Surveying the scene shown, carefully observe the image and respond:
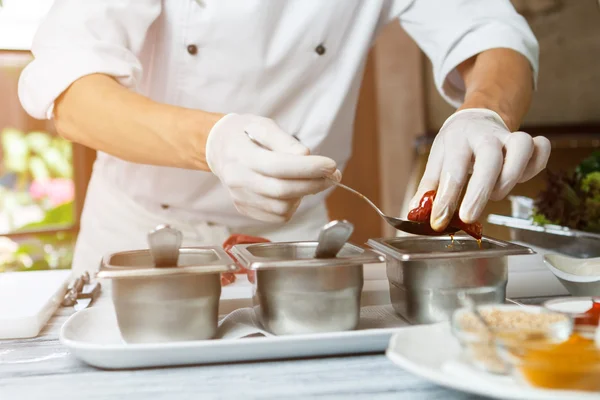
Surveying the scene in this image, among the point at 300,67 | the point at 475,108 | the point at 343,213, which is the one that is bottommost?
the point at 343,213

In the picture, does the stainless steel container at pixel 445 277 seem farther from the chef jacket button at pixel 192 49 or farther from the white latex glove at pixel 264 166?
the chef jacket button at pixel 192 49

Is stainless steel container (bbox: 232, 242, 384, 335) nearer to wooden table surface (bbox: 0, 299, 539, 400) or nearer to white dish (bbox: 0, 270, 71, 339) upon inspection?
wooden table surface (bbox: 0, 299, 539, 400)

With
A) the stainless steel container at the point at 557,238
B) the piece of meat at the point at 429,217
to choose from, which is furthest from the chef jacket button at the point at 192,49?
the stainless steel container at the point at 557,238

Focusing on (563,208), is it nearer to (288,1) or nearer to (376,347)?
(288,1)

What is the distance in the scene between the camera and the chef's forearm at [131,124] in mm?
1310

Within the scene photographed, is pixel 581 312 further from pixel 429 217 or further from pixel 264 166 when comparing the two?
pixel 264 166

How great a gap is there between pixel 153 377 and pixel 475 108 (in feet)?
3.08

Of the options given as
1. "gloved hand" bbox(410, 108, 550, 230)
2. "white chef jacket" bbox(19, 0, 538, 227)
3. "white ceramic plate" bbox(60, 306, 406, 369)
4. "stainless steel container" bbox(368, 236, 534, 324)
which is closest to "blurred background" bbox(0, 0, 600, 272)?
"white chef jacket" bbox(19, 0, 538, 227)

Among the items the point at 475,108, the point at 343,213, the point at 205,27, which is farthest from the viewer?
the point at 343,213

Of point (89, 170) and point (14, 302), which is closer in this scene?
point (14, 302)

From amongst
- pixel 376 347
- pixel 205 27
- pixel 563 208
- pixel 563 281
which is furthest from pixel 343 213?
pixel 376 347

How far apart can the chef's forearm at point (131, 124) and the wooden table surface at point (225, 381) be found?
51 centimetres

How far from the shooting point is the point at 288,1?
1717 mm

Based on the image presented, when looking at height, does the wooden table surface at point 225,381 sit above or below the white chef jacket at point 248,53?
below
